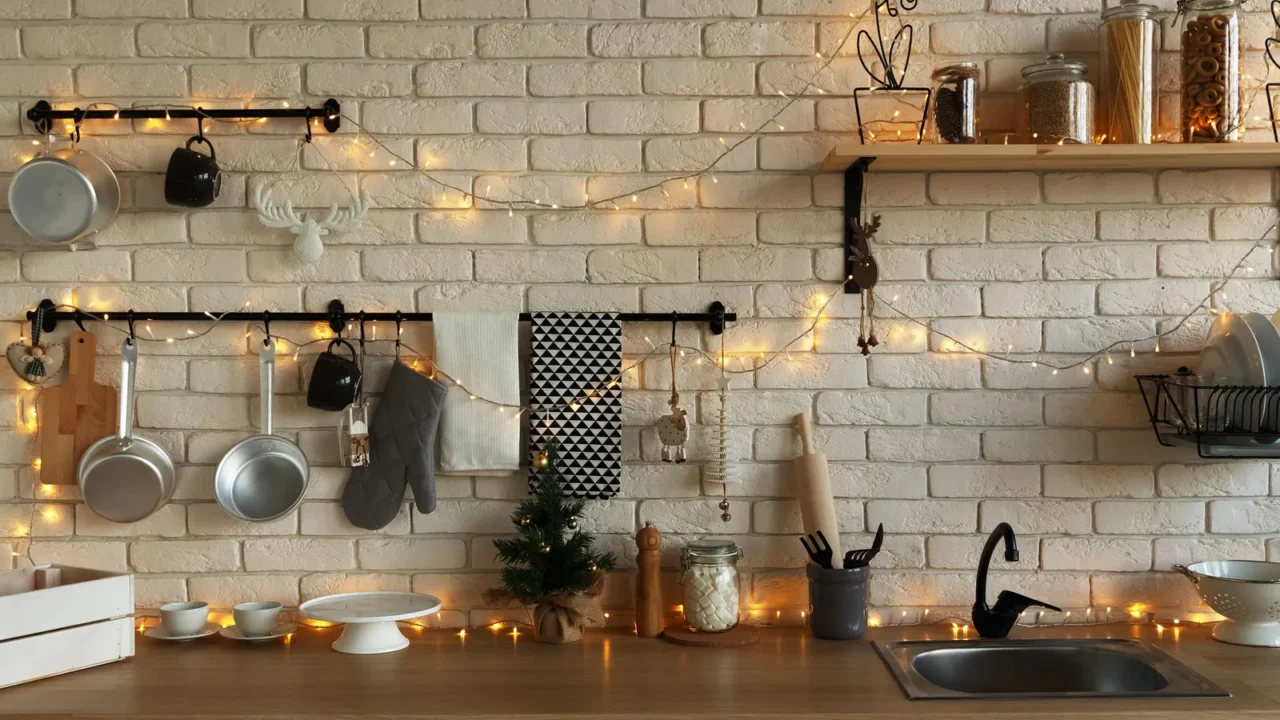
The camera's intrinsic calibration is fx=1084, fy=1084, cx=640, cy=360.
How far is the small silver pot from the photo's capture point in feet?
6.75

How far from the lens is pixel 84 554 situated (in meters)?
2.17

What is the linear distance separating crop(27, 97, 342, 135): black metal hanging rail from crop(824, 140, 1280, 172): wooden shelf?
0.98 metres

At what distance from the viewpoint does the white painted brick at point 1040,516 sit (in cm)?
216

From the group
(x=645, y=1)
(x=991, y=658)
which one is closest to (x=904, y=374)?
(x=991, y=658)

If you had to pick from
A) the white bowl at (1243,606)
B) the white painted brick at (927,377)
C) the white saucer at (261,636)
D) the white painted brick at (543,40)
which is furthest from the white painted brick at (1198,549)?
the white saucer at (261,636)

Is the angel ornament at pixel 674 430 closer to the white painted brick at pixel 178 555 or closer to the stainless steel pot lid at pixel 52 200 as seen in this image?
the white painted brick at pixel 178 555

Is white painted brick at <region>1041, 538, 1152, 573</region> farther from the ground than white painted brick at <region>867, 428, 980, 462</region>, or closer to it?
closer to it

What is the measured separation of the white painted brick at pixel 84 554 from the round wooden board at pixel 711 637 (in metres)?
1.10

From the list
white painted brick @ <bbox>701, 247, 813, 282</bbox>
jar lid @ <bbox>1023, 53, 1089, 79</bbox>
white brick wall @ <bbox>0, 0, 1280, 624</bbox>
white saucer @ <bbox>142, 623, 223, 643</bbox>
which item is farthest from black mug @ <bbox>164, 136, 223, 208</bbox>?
jar lid @ <bbox>1023, 53, 1089, 79</bbox>

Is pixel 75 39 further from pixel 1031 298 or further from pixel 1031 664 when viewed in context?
pixel 1031 664

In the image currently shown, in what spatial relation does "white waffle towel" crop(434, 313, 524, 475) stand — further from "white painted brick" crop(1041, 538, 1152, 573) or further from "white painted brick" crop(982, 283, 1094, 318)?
"white painted brick" crop(1041, 538, 1152, 573)

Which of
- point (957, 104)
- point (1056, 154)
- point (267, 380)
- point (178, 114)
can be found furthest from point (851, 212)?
point (178, 114)

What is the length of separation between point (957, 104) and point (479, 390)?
107 cm

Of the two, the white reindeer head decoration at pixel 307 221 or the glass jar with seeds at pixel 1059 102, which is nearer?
the glass jar with seeds at pixel 1059 102
